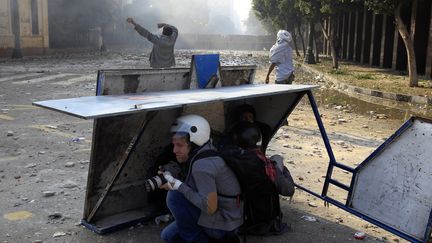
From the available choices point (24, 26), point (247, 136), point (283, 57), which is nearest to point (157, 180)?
point (247, 136)

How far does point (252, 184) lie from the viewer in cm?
302

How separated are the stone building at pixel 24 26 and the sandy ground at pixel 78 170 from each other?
15474 mm

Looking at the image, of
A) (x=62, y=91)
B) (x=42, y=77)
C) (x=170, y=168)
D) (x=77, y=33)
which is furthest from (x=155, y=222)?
(x=77, y=33)

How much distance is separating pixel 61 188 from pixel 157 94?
1.80 m

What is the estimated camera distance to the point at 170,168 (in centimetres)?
360

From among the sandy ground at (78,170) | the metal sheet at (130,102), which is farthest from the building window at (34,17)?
the metal sheet at (130,102)

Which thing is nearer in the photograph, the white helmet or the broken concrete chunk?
the white helmet

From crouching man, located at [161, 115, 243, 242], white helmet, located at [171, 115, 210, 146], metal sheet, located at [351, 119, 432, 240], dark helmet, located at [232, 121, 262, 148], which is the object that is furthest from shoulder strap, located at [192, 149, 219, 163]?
metal sheet, located at [351, 119, 432, 240]

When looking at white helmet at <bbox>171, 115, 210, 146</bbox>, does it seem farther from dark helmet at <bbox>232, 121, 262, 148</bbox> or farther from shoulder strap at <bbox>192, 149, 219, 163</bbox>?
dark helmet at <bbox>232, 121, 262, 148</bbox>

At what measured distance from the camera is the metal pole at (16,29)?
2388 cm

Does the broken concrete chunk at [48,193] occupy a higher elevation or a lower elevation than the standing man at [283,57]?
lower

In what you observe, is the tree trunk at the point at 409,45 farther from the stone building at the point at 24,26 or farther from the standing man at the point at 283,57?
the stone building at the point at 24,26

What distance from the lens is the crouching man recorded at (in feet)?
9.37

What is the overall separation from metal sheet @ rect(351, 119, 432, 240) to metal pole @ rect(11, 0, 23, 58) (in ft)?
76.7
